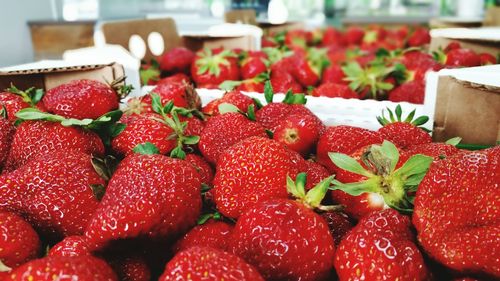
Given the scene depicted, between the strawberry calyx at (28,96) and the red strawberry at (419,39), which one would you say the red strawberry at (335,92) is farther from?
the red strawberry at (419,39)

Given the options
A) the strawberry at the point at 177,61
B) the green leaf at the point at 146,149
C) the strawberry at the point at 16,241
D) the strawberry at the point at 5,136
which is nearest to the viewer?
the strawberry at the point at 16,241

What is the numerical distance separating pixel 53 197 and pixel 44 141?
18 centimetres

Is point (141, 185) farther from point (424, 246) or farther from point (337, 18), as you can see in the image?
point (337, 18)

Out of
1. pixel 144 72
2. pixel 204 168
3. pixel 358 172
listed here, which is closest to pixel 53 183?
pixel 204 168

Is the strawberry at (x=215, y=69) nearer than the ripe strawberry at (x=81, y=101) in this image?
No

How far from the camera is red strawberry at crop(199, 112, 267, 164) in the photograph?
89cm

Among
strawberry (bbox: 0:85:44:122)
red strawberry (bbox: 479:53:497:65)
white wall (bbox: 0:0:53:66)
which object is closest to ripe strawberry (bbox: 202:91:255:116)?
strawberry (bbox: 0:85:44:122)

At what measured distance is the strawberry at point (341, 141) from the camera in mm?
847

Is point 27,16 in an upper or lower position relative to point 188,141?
upper

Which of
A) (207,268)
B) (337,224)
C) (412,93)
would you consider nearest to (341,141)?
(337,224)

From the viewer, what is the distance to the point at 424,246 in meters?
0.59

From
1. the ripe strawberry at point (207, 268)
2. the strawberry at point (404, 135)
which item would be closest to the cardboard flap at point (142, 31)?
the strawberry at point (404, 135)

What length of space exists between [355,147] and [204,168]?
0.28m

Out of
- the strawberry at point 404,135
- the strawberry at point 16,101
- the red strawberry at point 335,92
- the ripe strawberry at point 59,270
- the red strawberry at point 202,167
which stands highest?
the strawberry at point 16,101
